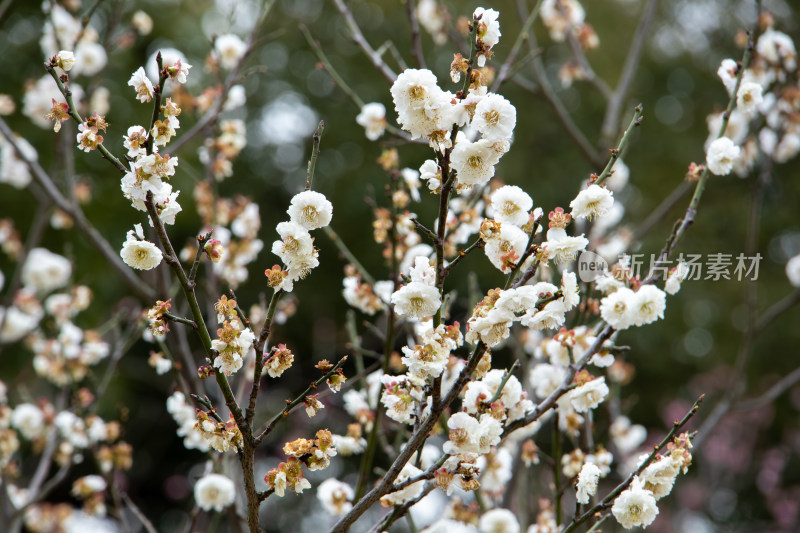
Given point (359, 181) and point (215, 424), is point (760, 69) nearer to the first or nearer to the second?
point (215, 424)

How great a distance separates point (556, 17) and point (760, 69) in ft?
3.10

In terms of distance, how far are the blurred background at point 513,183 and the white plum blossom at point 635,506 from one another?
5.34m

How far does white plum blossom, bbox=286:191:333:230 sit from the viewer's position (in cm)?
138

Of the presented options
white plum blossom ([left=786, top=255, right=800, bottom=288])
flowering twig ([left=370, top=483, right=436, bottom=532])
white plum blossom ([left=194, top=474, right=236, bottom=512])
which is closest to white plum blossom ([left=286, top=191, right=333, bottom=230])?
flowering twig ([left=370, top=483, right=436, bottom=532])

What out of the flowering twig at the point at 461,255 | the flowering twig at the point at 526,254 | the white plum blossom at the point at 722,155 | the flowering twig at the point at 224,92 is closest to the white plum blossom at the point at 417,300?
the flowering twig at the point at 461,255

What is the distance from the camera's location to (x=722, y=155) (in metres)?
2.01

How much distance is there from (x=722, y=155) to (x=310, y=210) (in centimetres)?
123

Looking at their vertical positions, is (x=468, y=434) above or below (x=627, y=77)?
below

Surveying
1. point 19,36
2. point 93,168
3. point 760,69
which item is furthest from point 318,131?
point 19,36

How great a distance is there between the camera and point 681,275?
5.70 feet

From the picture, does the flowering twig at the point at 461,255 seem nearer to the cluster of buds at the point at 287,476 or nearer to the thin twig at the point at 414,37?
the cluster of buds at the point at 287,476

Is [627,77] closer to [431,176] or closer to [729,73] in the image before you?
[729,73]

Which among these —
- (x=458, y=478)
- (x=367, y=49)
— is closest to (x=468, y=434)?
(x=458, y=478)

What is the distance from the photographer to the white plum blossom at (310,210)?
138 centimetres
